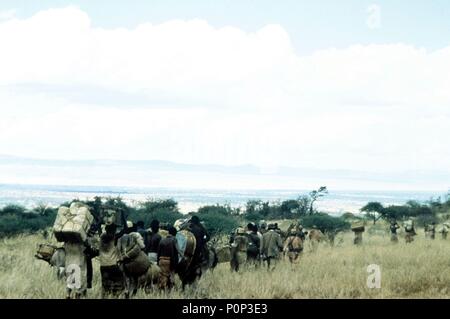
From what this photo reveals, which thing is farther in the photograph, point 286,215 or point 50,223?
point 286,215

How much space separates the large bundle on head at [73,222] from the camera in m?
11.2

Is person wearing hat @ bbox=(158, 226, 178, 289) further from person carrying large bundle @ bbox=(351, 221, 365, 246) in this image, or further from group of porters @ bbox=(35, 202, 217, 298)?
person carrying large bundle @ bbox=(351, 221, 365, 246)

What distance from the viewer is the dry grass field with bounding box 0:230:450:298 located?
12820 millimetres

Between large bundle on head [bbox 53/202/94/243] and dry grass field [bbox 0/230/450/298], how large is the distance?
56.2 inches

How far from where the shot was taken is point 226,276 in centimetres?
1550

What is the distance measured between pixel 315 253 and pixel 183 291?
10.8 m

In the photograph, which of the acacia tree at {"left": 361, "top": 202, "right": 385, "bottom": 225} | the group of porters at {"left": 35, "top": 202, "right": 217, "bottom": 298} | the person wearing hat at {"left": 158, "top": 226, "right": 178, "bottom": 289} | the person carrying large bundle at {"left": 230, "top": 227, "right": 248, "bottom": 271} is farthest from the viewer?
the acacia tree at {"left": 361, "top": 202, "right": 385, "bottom": 225}

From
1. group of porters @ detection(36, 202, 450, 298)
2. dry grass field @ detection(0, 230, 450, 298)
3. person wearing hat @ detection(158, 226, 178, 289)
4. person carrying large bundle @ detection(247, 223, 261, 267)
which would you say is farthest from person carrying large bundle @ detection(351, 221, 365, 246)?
person wearing hat @ detection(158, 226, 178, 289)

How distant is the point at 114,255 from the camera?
38.4 ft

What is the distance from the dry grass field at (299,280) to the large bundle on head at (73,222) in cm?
143

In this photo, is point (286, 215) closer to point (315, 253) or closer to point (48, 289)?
point (315, 253)

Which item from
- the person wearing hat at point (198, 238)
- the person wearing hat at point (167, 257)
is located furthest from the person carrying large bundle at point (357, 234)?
the person wearing hat at point (167, 257)

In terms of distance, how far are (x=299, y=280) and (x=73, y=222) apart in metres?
5.77
